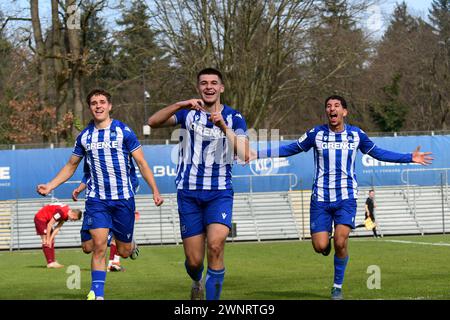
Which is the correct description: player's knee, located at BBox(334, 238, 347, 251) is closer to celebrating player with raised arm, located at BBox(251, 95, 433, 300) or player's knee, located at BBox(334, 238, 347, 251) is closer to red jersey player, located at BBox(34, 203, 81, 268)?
celebrating player with raised arm, located at BBox(251, 95, 433, 300)

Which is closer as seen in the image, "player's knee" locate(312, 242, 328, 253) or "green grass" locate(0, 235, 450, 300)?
"player's knee" locate(312, 242, 328, 253)

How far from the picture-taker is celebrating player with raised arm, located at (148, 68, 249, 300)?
32.3 ft

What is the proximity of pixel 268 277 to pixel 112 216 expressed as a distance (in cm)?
540

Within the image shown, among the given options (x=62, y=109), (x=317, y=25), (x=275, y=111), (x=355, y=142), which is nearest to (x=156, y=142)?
(x=62, y=109)

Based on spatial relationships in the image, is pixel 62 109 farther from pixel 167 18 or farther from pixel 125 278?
pixel 125 278

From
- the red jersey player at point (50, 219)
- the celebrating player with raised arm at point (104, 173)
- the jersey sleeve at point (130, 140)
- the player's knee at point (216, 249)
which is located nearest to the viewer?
the player's knee at point (216, 249)

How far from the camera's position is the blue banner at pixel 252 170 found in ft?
111

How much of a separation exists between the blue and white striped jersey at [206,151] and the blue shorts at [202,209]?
0.07 m

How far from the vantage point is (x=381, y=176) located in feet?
118

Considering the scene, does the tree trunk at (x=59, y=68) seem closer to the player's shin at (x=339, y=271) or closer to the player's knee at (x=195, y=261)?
the player's shin at (x=339, y=271)

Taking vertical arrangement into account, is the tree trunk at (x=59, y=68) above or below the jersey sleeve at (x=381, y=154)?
above

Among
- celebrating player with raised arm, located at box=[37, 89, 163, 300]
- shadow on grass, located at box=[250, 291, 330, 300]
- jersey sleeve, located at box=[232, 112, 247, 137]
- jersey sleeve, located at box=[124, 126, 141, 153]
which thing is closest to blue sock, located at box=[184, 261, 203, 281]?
celebrating player with raised arm, located at box=[37, 89, 163, 300]

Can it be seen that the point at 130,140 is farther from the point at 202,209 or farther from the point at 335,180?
the point at 335,180

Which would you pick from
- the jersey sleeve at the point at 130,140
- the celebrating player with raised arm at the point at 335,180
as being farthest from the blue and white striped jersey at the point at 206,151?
the celebrating player with raised arm at the point at 335,180
